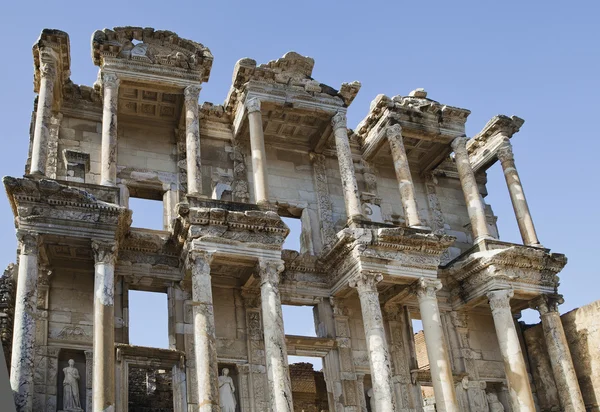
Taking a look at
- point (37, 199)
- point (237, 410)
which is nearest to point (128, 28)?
point (37, 199)

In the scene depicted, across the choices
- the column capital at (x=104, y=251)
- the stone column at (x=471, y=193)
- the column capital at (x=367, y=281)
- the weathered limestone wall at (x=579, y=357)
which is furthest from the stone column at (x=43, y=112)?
the weathered limestone wall at (x=579, y=357)

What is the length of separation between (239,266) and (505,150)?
9893 mm

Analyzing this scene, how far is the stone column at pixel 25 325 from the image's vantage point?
42.8 ft

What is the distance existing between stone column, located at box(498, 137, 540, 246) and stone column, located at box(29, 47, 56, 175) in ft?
44.2

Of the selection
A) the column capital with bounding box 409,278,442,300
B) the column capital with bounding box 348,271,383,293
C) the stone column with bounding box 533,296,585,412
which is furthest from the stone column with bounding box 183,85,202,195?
the stone column with bounding box 533,296,585,412

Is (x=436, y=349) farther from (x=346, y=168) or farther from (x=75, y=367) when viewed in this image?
(x=75, y=367)

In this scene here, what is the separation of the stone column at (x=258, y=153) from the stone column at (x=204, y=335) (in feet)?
7.90

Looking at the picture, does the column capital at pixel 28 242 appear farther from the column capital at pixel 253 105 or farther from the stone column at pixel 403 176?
the stone column at pixel 403 176

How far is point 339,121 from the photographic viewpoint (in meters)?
19.6

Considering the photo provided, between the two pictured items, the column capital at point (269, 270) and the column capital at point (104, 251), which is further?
the column capital at point (269, 270)

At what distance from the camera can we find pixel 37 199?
14.8m

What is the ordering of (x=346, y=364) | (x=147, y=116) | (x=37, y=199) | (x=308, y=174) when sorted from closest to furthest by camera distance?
(x=37, y=199)
(x=346, y=364)
(x=147, y=116)
(x=308, y=174)

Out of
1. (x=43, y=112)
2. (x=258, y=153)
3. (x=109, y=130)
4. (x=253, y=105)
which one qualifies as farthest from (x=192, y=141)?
(x=43, y=112)

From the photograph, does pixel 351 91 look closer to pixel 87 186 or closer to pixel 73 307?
pixel 87 186
